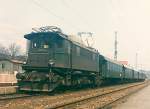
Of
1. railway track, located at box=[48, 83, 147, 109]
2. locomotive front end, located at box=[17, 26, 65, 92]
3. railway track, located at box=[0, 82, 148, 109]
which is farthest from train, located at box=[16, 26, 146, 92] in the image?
railway track, located at box=[48, 83, 147, 109]

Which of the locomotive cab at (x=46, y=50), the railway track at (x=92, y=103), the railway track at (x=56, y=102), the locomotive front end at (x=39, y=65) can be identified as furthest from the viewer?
the locomotive cab at (x=46, y=50)

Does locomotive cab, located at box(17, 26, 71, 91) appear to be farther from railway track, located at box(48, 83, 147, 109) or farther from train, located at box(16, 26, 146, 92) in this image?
railway track, located at box(48, 83, 147, 109)

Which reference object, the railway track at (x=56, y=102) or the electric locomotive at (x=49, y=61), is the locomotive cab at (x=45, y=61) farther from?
the railway track at (x=56, y=102)

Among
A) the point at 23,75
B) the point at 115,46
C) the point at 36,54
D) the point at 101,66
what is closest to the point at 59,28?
the point at 36,54

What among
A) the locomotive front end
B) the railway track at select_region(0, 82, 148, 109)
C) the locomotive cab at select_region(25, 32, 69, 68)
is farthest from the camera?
the locomotive cab at select_region(25, 32, 69, 68)

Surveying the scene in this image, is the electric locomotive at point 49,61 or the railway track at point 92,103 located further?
the electric locomotive at point 49,61

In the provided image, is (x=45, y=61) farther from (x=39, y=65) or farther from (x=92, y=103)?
(x=92, y=103)

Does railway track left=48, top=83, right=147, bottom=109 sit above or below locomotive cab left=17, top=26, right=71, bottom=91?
below

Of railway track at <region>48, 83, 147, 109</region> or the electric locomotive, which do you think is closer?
railway track at <region>48, 83, 147, 109</region>

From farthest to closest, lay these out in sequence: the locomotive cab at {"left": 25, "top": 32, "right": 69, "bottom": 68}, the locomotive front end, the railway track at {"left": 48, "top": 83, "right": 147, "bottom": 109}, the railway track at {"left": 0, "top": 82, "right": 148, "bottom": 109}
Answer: the locomotive cab at {"left": 25, "top": 32, "right": 69, "bottom": 68} → the locomotive front end → the railway track at {"left": 48, "top": 83, "right": 147, "bottom": 109} → the railway track at {"left": 0, "top": 82, "right": 148, "bottom": 109}

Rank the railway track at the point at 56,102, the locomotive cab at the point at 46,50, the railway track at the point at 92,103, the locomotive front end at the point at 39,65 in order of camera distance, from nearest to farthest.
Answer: the railway track at the point at 56,102 < the railway track at the point at 92,103 < the locomotive front end at the point at 39,65 < the locomotive cab at the point at 46,50

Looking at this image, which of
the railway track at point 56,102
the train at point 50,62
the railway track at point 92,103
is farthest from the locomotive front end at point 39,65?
the railway track at point 92,103

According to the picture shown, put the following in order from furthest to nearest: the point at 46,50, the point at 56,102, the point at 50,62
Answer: the point at 46,50 < the point at 50,62 < the point at 56,102

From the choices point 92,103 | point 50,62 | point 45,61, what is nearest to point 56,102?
point 92,103
